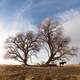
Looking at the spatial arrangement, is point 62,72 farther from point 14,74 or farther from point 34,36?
point 34,36

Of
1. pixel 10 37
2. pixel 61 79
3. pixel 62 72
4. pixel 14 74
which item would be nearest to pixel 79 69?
pixel 62 72

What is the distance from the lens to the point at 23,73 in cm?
3222

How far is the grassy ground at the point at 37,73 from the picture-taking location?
30797 millimetres

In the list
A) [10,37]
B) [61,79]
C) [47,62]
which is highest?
[10,37]

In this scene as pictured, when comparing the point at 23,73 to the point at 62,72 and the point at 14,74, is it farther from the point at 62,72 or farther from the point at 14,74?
the point at 62,72

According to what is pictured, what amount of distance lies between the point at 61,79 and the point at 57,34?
47.7 feet

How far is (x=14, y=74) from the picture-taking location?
31672mm

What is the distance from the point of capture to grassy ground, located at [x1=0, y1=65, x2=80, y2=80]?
30.8 meters

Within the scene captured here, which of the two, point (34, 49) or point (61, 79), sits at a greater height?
point (34, 49)

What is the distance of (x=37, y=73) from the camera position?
107 feet

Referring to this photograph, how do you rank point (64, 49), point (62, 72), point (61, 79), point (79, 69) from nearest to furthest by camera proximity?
point (61, 79) → point (62, 72) → point (79, 69) → point (64, 49)

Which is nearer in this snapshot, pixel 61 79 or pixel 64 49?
pixel 61 79

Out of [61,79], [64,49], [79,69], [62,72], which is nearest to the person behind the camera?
[61,79]

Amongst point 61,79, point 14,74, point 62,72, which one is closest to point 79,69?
point 62,72
